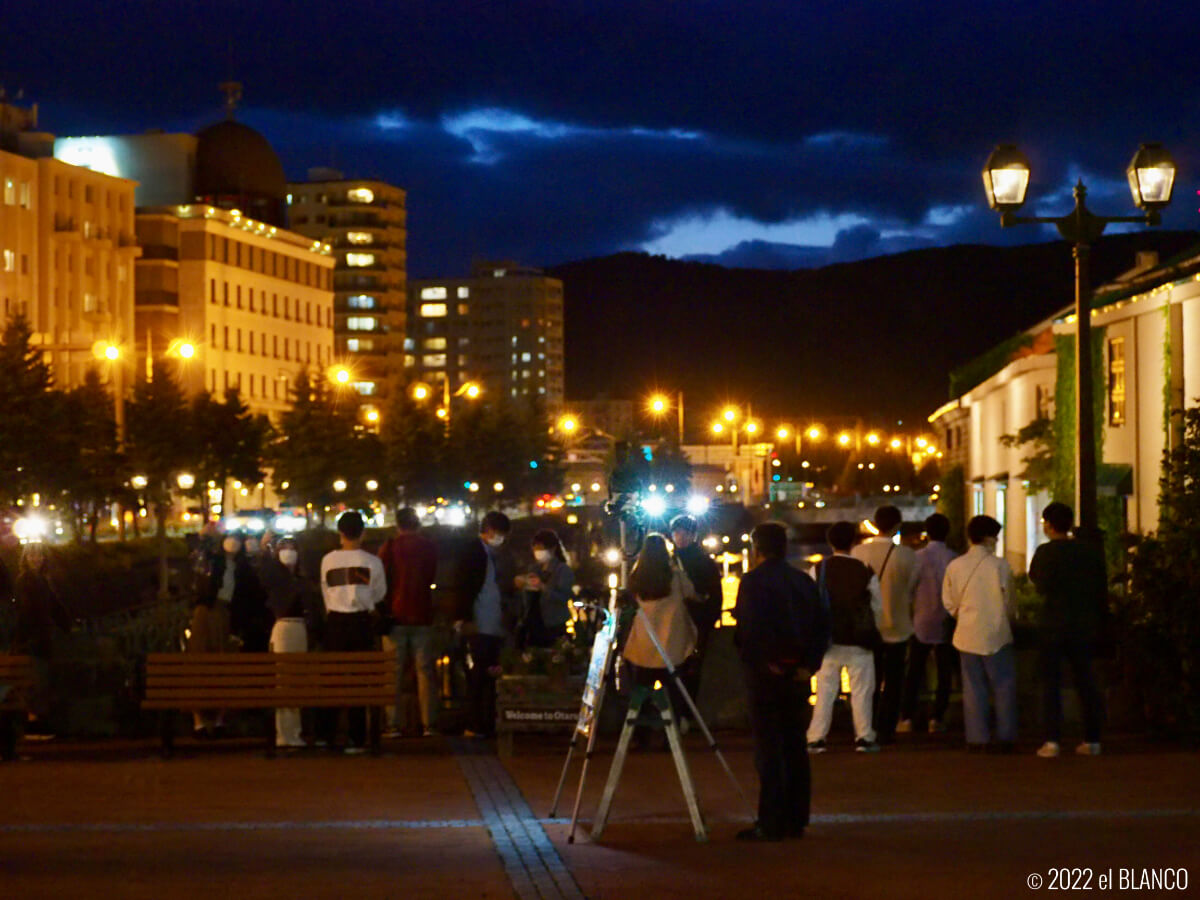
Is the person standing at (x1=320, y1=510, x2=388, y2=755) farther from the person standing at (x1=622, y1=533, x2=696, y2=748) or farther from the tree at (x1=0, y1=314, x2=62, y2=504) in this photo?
the tree at (x1=0, y1=314, x2=62, y2=504)

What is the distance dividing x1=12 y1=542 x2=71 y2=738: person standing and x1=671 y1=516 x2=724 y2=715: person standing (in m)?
4.93

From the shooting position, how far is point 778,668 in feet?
36.8

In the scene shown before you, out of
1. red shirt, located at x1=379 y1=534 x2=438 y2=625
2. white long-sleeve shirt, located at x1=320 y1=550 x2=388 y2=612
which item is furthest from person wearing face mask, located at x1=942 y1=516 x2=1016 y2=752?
white long-sleeve shirt, located at x1=320 y1=550 x2=388 y2=612

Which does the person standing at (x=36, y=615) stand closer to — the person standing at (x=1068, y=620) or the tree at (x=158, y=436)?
the person standing at (x=1068, y=620)

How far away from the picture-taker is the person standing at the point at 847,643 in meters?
14.8

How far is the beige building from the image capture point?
409 ft

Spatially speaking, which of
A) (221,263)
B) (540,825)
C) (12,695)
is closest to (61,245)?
(221,263)

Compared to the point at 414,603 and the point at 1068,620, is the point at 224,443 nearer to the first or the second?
the point at 414,603

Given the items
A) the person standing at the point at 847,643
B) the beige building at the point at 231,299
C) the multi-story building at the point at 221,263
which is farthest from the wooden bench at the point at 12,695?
the beige building at the point at 231,299

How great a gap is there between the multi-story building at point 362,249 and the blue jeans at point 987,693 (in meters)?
163

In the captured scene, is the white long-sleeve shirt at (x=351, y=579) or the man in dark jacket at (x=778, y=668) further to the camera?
the white long-sleeve shirt at (x=351, y=579)

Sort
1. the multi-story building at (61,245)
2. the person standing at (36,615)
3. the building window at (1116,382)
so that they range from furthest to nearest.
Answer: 1. the multi-story building at (61,245)
2. the building window at (1116,382)
3. the person standing at (36,615)

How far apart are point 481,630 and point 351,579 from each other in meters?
1.25

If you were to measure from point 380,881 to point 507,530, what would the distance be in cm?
698
